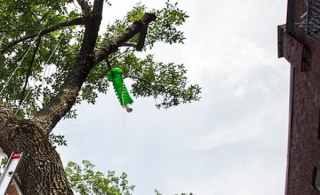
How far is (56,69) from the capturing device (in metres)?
8.38

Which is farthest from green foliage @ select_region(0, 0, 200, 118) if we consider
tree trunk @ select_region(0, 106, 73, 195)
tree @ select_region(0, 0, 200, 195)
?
tree trunk @ select_region(0, 106, 73, 195)

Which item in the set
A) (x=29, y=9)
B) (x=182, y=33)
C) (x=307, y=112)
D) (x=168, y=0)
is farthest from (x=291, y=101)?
(x=29, y=9)

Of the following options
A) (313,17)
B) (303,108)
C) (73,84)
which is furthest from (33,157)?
(303,108)

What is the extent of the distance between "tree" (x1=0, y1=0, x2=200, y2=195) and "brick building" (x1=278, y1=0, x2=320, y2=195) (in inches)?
116

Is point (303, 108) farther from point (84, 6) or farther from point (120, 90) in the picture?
point (84, 6)

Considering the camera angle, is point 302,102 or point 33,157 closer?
point 33,157

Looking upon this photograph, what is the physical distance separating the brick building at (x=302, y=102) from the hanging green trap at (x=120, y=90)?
4122 millimetres

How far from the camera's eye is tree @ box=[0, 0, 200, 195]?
3.41 m

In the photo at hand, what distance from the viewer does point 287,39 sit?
27.0ft

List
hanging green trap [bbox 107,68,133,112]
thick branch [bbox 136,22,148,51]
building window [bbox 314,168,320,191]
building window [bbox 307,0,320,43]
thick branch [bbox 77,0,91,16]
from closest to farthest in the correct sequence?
hanging green trap [bbox 107,68,133,112] < building window [bbox 307,0,320,43] < thick branch [bbox 77,0,91,16] < thick branch [bbox 136,22,148,51] < building window [bbox 314,168,320,191]

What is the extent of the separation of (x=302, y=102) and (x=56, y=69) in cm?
654

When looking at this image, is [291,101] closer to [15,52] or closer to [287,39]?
[287,39]

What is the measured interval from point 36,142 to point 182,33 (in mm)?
6672

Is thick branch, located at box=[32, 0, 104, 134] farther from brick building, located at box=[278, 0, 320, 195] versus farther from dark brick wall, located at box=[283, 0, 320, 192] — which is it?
dark brick wall, located at box=[283, 0, 320, 192]
